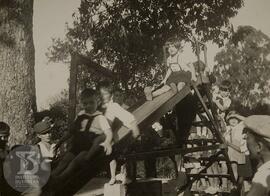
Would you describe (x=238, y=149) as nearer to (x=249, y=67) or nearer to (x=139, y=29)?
(x=139, y=29)

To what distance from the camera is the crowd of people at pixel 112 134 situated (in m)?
2.21

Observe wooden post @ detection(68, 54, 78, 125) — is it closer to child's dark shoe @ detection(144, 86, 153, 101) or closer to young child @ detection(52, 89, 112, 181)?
young child @ detection(52, 89, 112, 181)

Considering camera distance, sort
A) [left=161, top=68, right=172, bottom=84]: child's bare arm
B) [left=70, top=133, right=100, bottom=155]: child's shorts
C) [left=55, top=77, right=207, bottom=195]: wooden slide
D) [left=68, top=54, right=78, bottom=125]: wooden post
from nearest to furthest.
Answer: [left=55, top=77, right=207, bottom=195]: wooden slide < [left=70, top=133, right=100, bottom=155]: child's shorts < [left=68, top=54, right=78, bottom=125]: wooden post < [left=161, top=68, right=172, bottom=84]: child's bare arm

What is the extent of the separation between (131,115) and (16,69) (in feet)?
5.53

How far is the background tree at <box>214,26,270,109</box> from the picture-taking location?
1825 centimetres

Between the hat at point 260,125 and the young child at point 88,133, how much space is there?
218 centimetres

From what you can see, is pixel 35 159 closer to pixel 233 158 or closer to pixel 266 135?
pixel 266 135

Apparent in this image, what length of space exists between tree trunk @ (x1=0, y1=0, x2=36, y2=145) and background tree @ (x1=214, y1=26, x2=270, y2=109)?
29.9 feet

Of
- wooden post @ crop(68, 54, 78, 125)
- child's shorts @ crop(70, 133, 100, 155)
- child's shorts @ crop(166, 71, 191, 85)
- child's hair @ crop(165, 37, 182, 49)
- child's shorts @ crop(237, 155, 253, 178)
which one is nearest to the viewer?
child's shorts @ crop(70, 133, 100, 155)

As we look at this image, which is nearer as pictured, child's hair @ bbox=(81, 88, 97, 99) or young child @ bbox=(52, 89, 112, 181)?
young child @ bbox=(52, 89, 112, 181)

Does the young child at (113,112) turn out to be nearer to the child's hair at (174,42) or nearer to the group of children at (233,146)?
the group of children at (233,146)

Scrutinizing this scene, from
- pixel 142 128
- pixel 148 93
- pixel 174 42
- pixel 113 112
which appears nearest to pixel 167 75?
pixel 148 93

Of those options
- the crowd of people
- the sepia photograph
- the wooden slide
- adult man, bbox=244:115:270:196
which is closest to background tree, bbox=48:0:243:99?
the sepia photograph

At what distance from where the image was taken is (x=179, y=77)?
658cm
